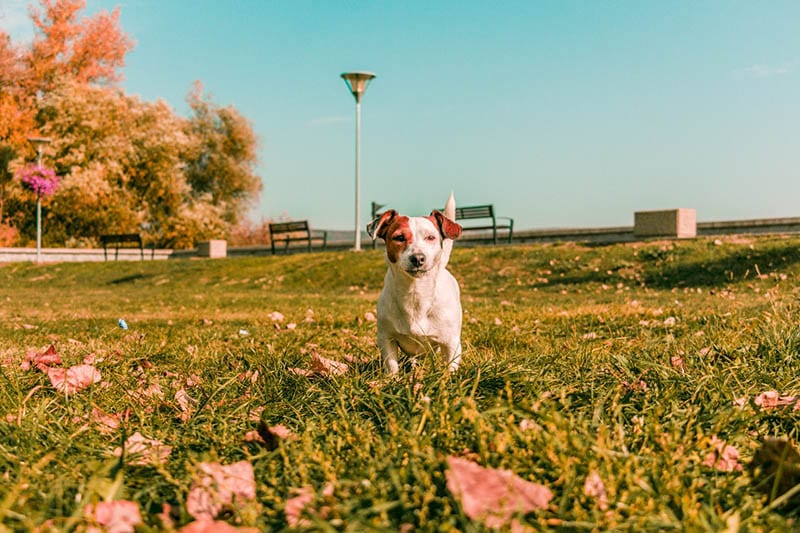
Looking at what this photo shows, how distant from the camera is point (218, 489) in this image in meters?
1.70

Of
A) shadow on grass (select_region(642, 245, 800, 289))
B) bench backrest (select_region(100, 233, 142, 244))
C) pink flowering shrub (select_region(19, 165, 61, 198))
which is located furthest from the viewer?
pink flowering shrub (select_region(19, 165, 61, 198))

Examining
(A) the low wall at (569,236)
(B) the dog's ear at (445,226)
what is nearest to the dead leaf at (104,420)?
(B) the dog's ear at (445,226)

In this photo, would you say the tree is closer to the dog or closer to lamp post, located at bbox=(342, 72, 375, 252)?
lamp post, located at bbox=(342, 72, 375, 252)

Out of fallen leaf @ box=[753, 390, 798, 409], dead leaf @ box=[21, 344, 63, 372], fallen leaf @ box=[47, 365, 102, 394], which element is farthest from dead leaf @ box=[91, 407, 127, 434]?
fallen leaf @ box=[753, 390, 798, 409]

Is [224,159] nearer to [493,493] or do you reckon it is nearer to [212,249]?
[212,249]

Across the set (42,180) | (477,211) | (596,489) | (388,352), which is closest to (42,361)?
(388,352)

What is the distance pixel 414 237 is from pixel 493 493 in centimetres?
191

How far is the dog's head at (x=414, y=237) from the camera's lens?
3273 mm

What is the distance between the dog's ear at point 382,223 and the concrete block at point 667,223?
15.8 metres

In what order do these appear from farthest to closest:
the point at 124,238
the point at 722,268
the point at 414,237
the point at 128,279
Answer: the point at 124,238, the point at 128,279, the point at 722,268, the point at 414,237

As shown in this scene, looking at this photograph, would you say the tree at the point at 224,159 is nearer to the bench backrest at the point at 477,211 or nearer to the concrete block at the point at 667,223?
the bench backrest at the point at 477,211

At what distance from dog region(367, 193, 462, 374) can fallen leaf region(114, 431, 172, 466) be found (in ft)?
4.41

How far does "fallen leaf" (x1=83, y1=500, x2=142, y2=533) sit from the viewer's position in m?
1.51

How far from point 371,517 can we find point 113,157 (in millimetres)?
41728
